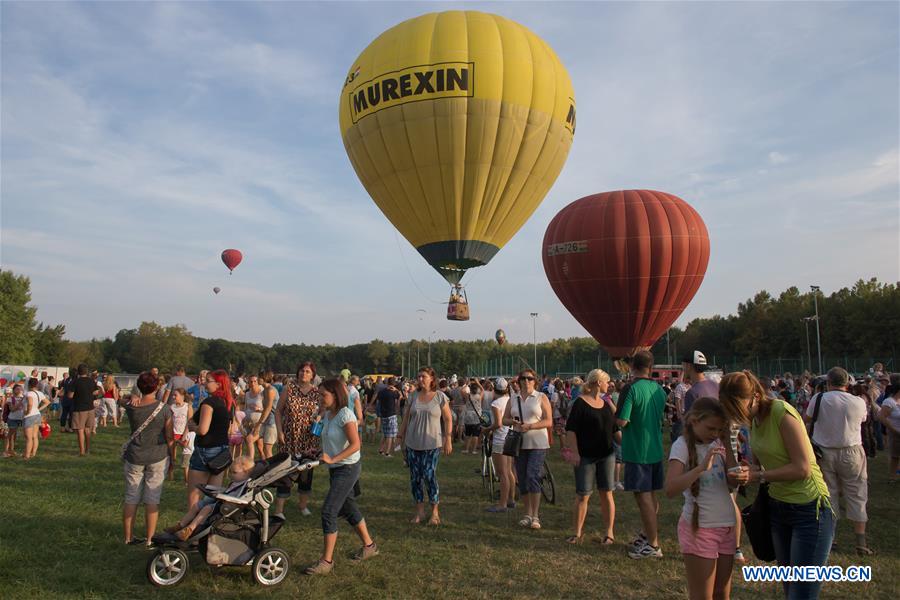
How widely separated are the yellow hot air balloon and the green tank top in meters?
16.4

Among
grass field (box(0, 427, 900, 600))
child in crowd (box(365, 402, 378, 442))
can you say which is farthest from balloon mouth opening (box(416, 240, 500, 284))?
grass field (box(0, 427, 900, 600))

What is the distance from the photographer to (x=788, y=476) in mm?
3496

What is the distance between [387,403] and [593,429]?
7946 mm

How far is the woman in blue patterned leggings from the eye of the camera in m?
7.37

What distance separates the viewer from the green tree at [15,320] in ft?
194

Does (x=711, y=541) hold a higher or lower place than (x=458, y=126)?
lower

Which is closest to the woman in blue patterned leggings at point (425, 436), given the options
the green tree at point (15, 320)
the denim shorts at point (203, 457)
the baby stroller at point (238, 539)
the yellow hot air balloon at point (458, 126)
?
the baby stroller at point (238, 539)

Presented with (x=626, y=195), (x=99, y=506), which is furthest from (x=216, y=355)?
(x=99, y=506)

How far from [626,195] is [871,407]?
687 inches

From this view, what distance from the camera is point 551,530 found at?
7383mm

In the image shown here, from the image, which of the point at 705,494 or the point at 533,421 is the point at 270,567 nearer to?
the point at 533,421

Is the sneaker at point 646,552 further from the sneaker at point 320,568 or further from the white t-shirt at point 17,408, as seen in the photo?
the white t-shirt at point 17,408

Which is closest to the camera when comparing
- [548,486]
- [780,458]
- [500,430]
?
[780,458]

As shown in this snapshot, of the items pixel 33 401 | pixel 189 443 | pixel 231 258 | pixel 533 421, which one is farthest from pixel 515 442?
pixel 231 258
